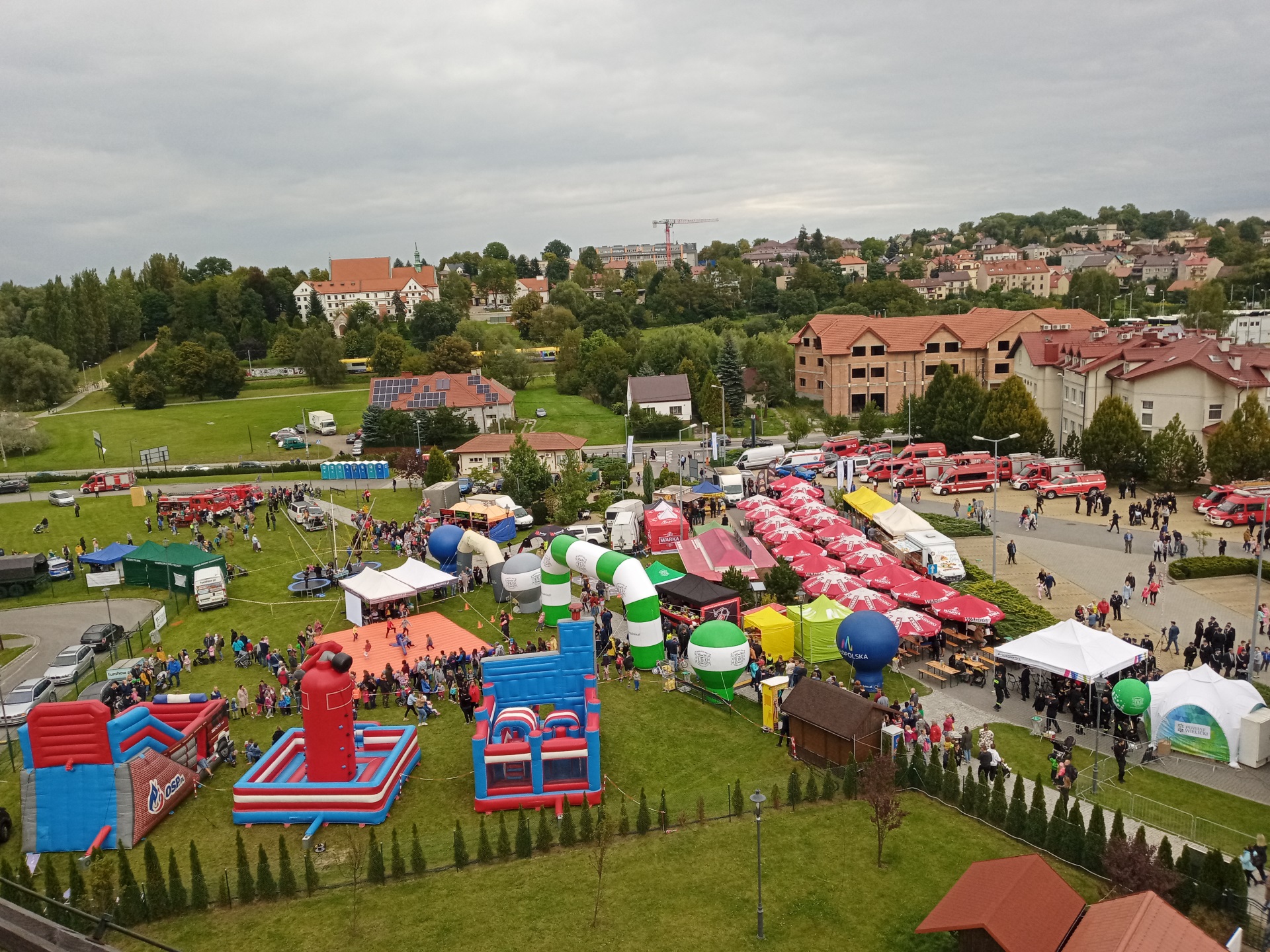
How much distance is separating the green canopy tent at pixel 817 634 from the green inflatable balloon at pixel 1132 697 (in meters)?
7.33

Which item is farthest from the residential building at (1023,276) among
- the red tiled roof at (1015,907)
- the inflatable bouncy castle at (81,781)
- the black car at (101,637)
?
the inflatable bouncy castle at (81,781)

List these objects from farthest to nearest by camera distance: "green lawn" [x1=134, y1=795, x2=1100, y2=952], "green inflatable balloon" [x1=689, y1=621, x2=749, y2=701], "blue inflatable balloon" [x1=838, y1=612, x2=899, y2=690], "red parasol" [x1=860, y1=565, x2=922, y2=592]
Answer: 1. "red parasol" [x1=860, y1=565, x2=922, y2=592]
2. "green inflatable balloon" [x1=689, y1=621, x2=749, y2=701]
3. "blue inflatable balloon" [x1=838, y1=612, x2=899, y2=690]
4. "green lawn" [x1=134, y1=795, x2=1100, y2=952]

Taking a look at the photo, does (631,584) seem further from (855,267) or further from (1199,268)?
(1199,268)

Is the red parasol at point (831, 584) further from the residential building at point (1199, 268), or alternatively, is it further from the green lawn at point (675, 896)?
the residential building at point (1199, 268)

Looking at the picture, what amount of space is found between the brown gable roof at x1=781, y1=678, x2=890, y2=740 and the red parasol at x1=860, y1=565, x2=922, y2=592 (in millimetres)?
8169

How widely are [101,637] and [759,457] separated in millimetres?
35585

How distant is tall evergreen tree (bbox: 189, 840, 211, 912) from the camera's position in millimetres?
15852

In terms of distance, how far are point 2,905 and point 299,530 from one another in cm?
3586

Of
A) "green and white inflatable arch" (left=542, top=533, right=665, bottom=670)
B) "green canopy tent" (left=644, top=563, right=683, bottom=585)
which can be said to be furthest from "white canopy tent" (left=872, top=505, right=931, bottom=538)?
"green and white inflatable arch" (left=542, top=533, right=665, bottom=670)

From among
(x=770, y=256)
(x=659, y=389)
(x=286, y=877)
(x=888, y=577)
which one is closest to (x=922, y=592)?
(x=888, y=577)

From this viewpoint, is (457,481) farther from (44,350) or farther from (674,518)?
(44,350)

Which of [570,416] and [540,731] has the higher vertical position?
[570,416]

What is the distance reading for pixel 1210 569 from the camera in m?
31.6

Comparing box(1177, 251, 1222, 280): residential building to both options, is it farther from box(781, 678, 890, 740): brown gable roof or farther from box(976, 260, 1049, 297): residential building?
box(781, 678, 890, 740): brown gable roof
